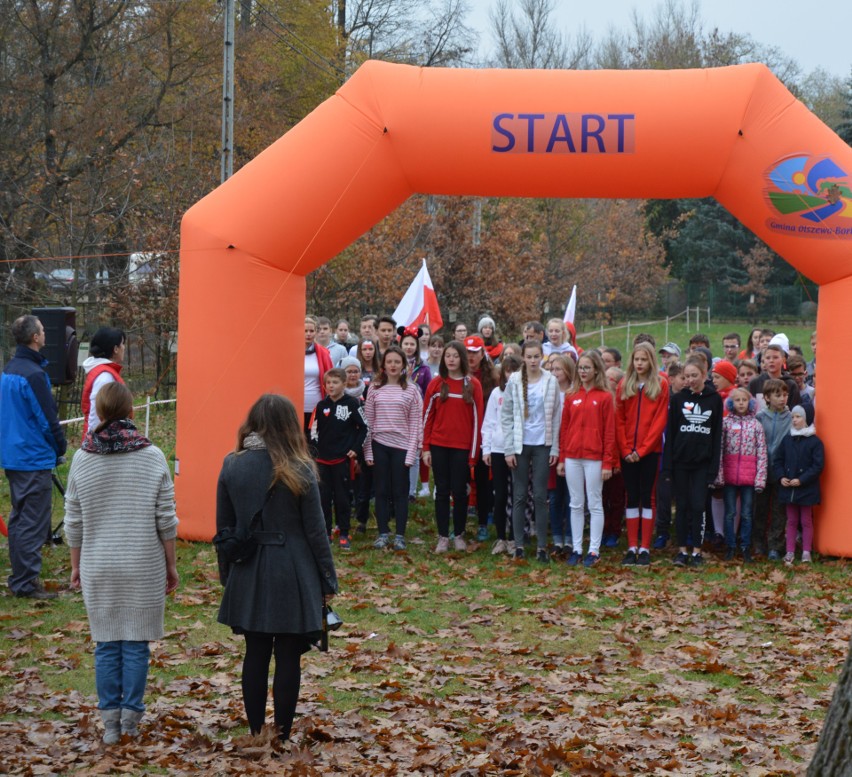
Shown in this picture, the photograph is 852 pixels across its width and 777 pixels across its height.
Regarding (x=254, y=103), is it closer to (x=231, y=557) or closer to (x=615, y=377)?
(x=615, y=377)

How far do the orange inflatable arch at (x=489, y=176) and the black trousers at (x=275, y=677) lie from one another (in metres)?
5.43

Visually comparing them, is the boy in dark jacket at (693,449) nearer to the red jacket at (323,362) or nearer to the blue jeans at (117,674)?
the red jacket at (323,362)

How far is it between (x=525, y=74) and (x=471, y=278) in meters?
21.5

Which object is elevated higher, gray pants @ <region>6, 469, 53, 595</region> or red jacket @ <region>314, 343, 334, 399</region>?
red jacket @ <region>314, 343, 334, 399</region>

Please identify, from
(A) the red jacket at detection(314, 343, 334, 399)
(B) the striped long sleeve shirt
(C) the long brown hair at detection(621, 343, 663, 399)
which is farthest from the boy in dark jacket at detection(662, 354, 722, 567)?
(A) the red jacket at detection(314, 343, 334, 399)

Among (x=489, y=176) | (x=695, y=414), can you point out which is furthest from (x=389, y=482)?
(x=489, y=176)

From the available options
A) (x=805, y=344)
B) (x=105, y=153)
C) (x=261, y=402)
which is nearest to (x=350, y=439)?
(x=261, y=402)

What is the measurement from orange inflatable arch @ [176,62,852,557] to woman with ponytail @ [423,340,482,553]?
61.7 inches

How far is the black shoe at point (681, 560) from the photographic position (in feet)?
36.2

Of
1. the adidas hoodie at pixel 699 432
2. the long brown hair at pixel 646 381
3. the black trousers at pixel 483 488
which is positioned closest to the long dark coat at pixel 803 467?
the adidas hoodie at pixel 699 432

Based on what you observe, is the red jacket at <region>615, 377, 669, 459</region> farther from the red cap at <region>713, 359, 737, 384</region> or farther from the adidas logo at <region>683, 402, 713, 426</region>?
the red cap at <region>713, 359, 737, 384</region>

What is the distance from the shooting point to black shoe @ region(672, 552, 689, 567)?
11.0 metres

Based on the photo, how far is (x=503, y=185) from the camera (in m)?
11.4

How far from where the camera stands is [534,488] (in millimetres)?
11211
